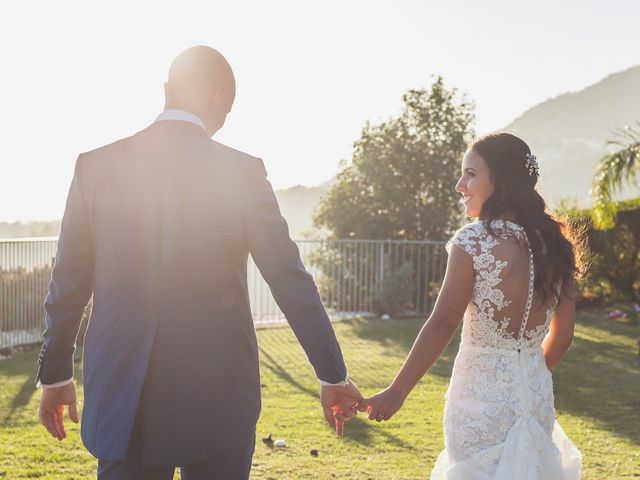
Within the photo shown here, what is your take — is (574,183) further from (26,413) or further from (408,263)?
(26,413)

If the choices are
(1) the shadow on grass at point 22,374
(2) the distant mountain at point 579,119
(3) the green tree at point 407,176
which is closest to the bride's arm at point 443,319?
(1) the shadow on grass at point 22,374

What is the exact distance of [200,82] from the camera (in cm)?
238

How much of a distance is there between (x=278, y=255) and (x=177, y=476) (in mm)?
3430

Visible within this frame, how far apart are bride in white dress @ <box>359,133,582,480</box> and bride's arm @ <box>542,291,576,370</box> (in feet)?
0.23

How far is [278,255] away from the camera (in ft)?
7.65

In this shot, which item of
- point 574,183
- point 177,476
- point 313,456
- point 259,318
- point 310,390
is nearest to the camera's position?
point 177,476

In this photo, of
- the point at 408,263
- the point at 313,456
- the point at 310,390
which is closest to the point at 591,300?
the point at 408,263

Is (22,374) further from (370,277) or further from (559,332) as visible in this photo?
(370,277)

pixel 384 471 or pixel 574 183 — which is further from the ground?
pixel 574 183

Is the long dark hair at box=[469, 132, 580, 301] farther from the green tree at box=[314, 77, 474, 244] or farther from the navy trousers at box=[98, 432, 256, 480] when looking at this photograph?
the green tree at box=[314, 77, 474, 244]

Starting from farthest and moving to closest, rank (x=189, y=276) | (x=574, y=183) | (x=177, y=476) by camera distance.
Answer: (x=574, y=183), (x=177, y=476), (x=189, y=276)

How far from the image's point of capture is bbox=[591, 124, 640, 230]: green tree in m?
12.3

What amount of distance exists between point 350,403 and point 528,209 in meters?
1.00

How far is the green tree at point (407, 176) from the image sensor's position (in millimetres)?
17828
